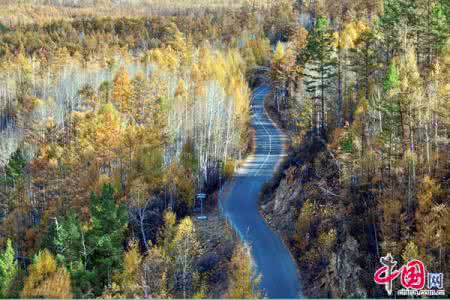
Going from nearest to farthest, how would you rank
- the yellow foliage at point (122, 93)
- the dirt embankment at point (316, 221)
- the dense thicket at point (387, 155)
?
the dense thicket at point (387, 155), the dirt embankment at point (316, 221), the yellow foliage at point (122, 93)

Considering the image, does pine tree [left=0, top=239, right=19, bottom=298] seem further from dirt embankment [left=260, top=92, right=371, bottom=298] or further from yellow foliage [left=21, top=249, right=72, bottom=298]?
dirt embankment [left=260, top=92, right=371, bottom=298]

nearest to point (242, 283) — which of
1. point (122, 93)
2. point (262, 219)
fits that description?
point (262, 219)

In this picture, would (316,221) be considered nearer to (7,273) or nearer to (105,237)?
(105,237)

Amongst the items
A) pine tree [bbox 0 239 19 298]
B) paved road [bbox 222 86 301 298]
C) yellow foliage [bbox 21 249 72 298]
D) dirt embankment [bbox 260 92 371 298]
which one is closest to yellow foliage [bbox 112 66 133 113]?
paved road [bbox 222 86 301 298]

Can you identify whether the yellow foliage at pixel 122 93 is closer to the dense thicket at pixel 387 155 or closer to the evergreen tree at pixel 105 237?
the dense thicket at pixel 387 155

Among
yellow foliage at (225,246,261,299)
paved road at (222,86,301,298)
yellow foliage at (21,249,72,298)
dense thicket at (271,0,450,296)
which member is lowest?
paved road at (222,86,301,298)

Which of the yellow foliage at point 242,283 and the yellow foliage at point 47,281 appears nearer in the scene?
the yellow foliage at point 242,283

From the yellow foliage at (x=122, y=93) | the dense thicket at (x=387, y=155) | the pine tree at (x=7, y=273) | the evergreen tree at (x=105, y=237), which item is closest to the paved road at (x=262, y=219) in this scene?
the dense thicket at (x=387, y=155)
